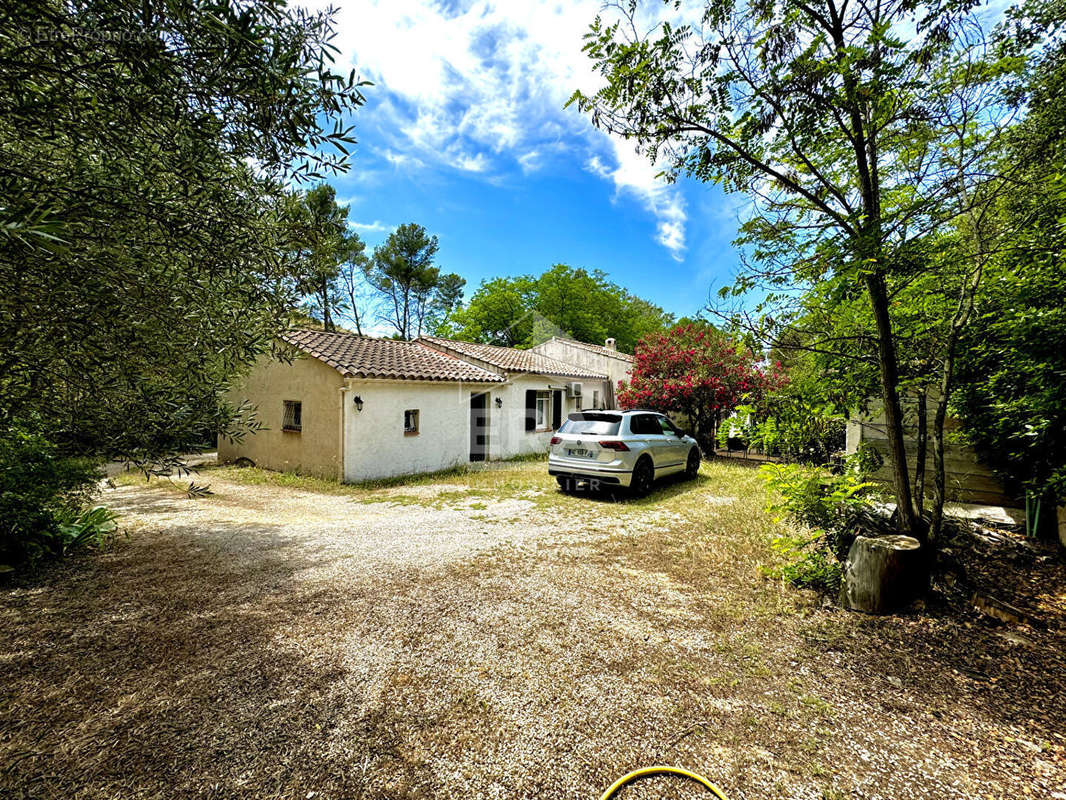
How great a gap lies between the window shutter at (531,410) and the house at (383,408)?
0.13 feet

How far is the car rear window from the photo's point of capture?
321 inches

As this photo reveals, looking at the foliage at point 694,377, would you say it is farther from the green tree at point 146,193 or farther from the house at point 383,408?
the green tree at point 146,193

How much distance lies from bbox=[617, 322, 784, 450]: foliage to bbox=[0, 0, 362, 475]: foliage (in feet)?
41.8

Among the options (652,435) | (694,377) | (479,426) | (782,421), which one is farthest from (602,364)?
(782,421)

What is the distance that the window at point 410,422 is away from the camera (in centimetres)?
1109

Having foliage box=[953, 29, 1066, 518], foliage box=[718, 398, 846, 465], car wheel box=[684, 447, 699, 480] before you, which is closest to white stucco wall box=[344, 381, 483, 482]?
car wheel box=[684, 447, 699, 480]

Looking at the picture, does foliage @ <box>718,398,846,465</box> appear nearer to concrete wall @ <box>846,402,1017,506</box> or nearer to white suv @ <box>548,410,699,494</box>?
concrete wall @ <box>846,402,1017,506</box>

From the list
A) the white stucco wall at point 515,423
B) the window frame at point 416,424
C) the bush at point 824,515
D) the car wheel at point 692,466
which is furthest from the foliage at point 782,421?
the white stucco wall at point 515,423

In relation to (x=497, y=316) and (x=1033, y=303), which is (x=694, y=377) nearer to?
(x=1033, y=303)

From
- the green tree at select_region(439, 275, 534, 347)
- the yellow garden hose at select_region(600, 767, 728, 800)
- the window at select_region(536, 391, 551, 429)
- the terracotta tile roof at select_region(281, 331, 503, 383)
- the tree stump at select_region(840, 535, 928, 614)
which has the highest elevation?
the green tree at select_region(439, 275, 534, 347)

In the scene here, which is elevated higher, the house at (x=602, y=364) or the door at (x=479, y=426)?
the house at (x=602, y=364)

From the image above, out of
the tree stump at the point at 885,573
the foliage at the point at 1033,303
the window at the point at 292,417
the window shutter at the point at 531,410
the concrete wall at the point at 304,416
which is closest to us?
the foliage at the point at 1033,303

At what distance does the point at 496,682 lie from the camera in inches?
109

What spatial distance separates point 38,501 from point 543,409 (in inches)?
495
